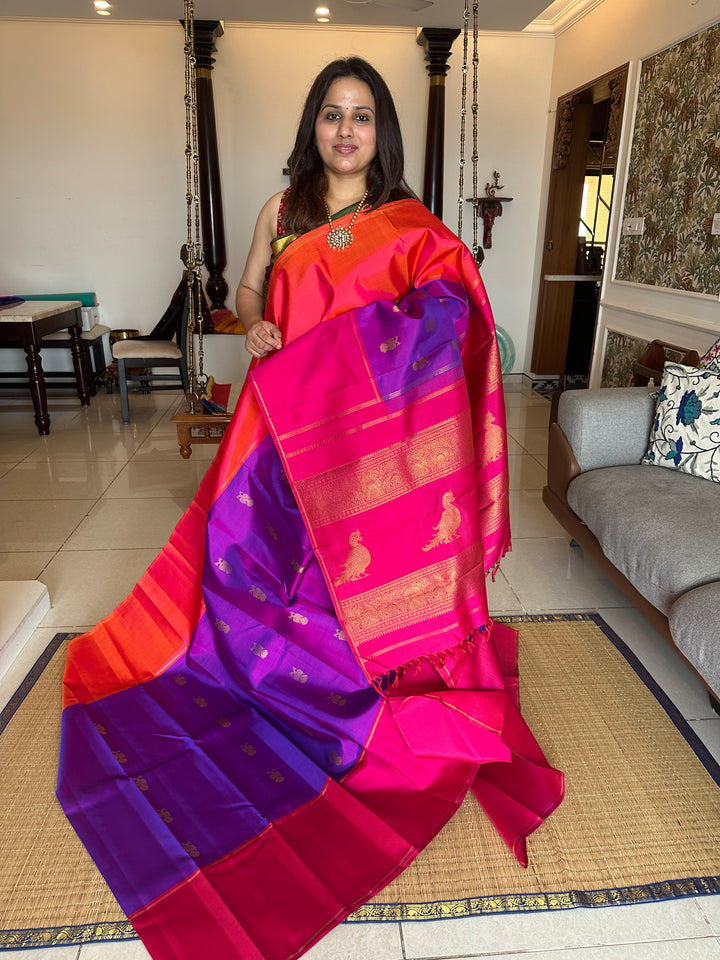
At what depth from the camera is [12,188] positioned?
208 inches

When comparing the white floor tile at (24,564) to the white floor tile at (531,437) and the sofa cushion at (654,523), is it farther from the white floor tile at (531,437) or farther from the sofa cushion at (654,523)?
the white floor tile at (531,437)

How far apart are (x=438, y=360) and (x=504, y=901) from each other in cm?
111

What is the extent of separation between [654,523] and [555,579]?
0.59 metres

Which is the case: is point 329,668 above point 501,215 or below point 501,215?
below

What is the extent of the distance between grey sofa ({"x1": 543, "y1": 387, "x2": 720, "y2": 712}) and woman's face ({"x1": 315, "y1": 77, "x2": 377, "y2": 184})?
4.27ft

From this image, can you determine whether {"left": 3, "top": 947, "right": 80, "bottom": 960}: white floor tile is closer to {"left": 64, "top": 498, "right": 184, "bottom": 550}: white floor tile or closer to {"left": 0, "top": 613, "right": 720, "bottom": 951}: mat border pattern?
{"left": 0, "top": 613, "right": 720, "bottom": 951}: mat border pattern

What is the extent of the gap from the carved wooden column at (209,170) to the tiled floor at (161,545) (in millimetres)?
1020

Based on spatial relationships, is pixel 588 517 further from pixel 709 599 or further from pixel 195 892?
pixel 195 892

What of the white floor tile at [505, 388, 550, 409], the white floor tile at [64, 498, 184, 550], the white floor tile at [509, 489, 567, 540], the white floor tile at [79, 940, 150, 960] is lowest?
the white floor tile at [505, 388, 550, 409]

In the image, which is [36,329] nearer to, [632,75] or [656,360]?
[656,360]

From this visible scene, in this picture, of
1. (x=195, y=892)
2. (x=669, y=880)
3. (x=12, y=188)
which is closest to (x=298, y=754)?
(x=195, y=892)

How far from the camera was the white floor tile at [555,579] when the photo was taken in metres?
2.37

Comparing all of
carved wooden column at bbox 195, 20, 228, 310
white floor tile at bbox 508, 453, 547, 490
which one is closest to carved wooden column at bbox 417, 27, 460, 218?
carved wooden column at bbox 195, 20, 228, 310

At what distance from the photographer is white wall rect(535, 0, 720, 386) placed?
132 inches
